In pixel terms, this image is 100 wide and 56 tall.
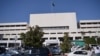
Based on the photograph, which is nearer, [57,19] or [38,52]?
[38,52]

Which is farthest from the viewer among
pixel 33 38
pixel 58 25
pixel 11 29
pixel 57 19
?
pixel 11 29

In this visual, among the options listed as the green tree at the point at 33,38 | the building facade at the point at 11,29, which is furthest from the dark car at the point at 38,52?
the building facade at the point at 11,29

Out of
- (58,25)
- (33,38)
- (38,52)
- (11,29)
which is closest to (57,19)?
(58,25)

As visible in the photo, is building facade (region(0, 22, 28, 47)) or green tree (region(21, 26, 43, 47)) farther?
building facade (region(0, 22, 28, 47))

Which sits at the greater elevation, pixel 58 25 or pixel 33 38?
pixel 58 25

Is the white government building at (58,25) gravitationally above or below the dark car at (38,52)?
above

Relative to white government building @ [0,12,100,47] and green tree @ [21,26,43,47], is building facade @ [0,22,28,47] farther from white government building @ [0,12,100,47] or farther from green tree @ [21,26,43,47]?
green tree @ [21,26,43,47]

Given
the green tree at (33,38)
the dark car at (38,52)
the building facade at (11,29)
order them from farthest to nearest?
the building facade at (11,29)
the green tree at (33,38)
the dark car at (38,52)

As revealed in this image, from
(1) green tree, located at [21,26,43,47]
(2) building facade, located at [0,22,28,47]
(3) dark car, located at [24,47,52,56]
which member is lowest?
(3) dark car, located at [24,47,52,56]

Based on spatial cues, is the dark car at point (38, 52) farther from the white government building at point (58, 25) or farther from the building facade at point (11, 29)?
the building facade at point (11, 29)

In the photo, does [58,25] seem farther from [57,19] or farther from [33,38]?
[33,38]

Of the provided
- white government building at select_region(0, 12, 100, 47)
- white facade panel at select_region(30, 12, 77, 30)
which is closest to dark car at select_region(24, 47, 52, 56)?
white government building at select_region(0, 12, 100, 47)

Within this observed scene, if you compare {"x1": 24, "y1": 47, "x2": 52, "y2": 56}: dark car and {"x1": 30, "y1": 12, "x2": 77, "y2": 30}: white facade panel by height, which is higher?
{"x1": 30, "y1": 12, "x2": 77, "y2": 30}: white facade panel

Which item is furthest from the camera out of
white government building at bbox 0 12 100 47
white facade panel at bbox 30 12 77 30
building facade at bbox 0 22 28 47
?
building facade at bbox 0 22 28 47
